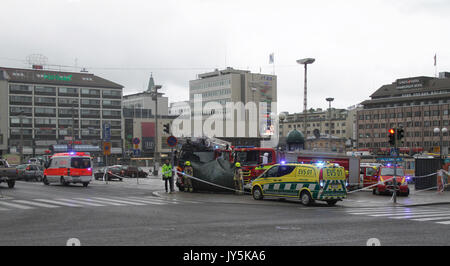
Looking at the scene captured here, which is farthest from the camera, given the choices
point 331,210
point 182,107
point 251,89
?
point 182,107

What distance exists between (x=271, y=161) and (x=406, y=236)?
16.8 meters

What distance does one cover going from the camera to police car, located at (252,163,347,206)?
21.6 meters

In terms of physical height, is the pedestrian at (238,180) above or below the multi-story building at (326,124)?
below

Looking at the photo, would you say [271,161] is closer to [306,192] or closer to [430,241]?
[306,192]

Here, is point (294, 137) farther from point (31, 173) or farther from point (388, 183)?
point (31, 173)

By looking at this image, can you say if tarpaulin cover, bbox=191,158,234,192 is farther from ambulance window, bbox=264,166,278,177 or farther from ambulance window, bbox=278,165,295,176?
ambulance window, bbox=278,165,295,176

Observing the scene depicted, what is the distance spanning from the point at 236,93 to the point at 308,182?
413 ft

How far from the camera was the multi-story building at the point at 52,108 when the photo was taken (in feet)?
382

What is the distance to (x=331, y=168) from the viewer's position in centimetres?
2194

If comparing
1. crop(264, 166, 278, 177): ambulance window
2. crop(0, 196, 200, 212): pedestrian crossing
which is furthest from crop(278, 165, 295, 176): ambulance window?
crop(0, 196, 200, 212): pedestrian crossing

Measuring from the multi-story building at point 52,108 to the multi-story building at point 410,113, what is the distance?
6464 centimetres

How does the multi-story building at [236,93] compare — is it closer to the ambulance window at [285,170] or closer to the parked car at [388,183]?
the parked car at [388,183]

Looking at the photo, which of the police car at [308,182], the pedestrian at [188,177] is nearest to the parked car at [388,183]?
the police car at [308,182]
